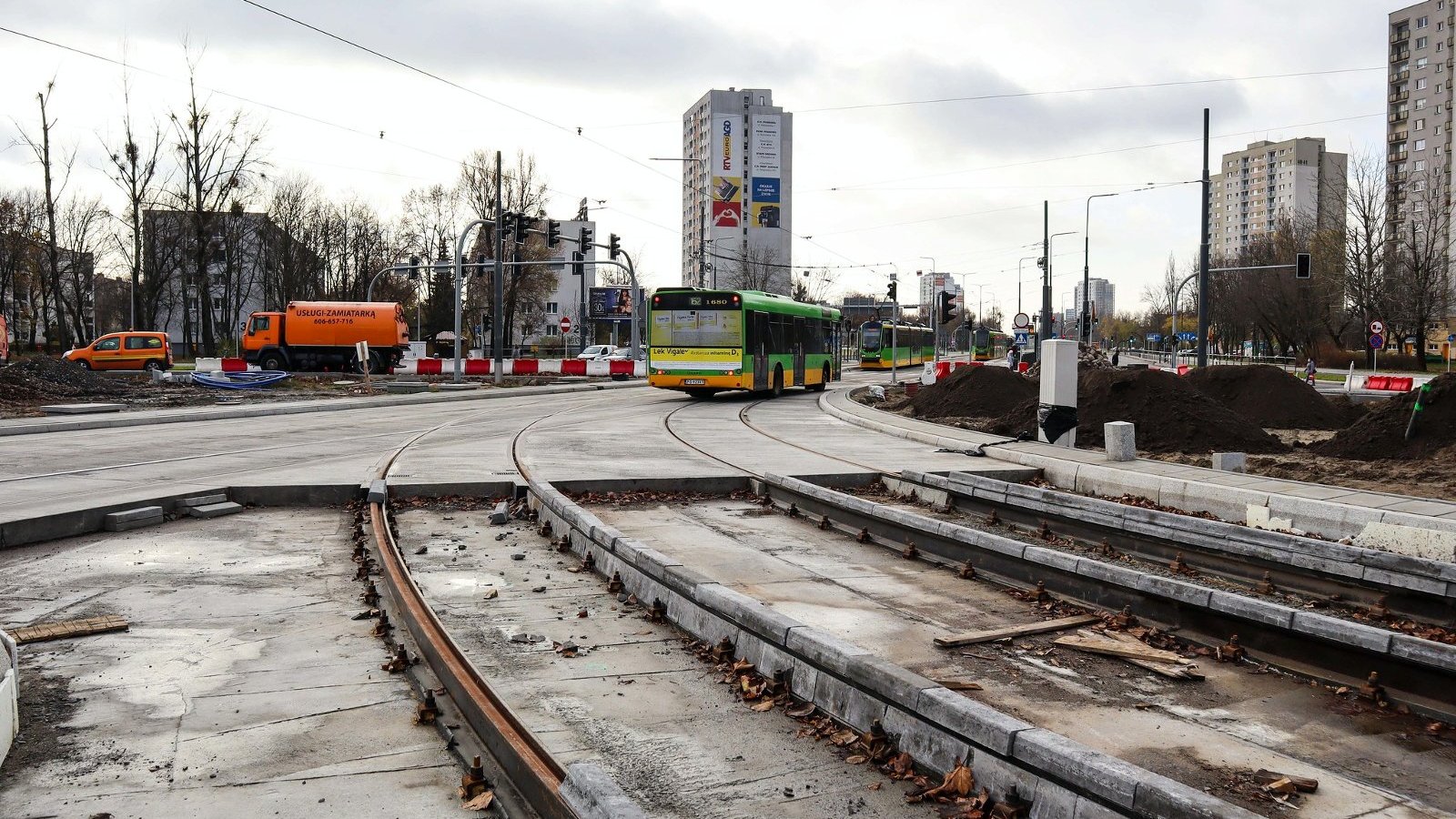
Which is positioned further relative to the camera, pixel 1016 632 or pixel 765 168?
pixel 765 168

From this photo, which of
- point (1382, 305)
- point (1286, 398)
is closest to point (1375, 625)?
point (1286, 398)

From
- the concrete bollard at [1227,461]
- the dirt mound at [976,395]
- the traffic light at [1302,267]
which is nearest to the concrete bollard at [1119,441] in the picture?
the concrete bollard at [1227,461]

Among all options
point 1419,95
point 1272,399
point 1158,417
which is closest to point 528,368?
point 1272,399

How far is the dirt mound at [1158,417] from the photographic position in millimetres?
17359

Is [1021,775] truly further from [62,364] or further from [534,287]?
[534,287]

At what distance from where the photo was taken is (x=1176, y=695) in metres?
5.23

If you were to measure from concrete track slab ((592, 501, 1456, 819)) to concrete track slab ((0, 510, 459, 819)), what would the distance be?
2.47 metres

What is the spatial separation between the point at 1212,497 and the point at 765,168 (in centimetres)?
13529

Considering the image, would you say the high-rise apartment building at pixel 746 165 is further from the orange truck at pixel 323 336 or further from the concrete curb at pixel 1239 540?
the concrete curb at pixel 1239 540

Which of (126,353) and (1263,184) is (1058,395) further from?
(1263,184)

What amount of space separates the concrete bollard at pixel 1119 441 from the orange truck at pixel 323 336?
42.1 meters

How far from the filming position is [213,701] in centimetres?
523

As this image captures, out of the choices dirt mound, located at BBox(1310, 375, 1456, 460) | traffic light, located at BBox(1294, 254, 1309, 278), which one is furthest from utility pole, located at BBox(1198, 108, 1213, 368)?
dirt mound, located at BBox(1310, 375, 1456, 460)

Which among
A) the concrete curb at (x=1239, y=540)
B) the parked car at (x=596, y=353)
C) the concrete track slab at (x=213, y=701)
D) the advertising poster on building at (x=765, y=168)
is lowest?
the concrete track slab at (x=213, y=701)
